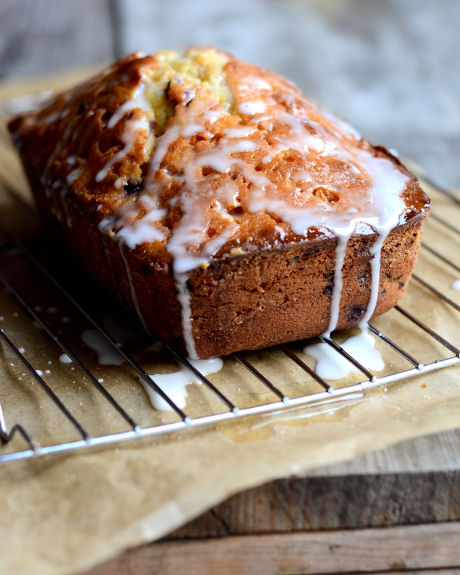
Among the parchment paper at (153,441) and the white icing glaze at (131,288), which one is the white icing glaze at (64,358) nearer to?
the parchment paper at (153,441)

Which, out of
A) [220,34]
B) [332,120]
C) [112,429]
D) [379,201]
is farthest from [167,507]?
[220,34]

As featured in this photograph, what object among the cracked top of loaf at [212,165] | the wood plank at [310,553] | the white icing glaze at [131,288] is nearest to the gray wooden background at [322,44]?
the cracked top of loaf at [212,165]

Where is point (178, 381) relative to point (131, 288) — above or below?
below

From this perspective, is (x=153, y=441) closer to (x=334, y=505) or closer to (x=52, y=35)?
(x=334, y=505)

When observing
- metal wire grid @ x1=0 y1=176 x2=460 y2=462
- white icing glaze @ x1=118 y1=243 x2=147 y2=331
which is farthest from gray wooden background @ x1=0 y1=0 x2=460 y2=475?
white icing glaze @ x1=118 y1=243 x2=147 y2=331

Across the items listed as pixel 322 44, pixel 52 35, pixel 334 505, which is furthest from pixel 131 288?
pixel 52 35

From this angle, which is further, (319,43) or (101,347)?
(319,43)
